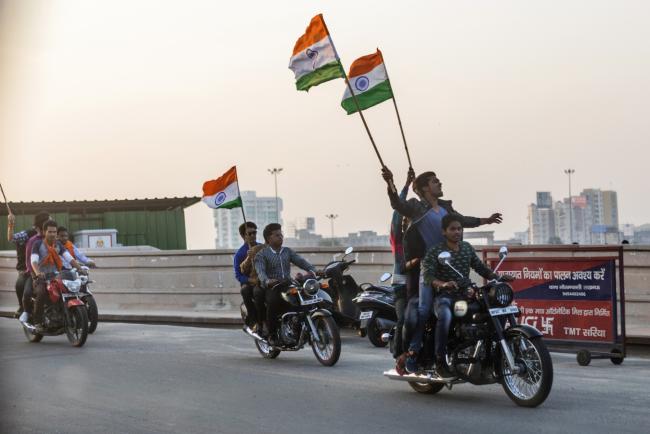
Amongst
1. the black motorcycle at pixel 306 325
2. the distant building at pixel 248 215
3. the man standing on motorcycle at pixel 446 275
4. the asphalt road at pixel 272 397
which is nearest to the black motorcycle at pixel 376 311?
the asphalt road at pixel 272 397

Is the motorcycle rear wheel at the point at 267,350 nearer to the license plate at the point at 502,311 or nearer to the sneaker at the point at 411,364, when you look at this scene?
the sneaker at the point at 411,364

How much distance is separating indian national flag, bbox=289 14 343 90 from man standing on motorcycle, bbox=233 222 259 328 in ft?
6.74

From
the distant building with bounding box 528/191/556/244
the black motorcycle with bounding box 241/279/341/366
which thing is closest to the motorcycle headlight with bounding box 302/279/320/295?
the black motorcycle with bounding box 241/279/341/366

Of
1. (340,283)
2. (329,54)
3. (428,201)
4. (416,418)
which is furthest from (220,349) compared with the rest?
(416,418)

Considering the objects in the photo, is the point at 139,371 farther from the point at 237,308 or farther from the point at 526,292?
the point at 237,308

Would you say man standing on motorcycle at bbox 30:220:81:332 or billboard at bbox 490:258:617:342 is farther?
man standing on motorcycle at bbox 30:220:81:332

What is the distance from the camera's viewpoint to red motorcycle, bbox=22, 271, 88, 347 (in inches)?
624

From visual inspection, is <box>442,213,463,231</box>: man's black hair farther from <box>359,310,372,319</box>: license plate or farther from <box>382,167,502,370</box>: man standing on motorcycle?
<box>359,310,372,319</box>: license plate

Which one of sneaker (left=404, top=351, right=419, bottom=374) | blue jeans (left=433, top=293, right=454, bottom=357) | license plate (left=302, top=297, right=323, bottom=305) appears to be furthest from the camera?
license plate (left=302, top=297, right=323, bottom=305)

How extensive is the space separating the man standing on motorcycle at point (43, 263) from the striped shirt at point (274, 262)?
4025 millimetres

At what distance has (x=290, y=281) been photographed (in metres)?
13.7

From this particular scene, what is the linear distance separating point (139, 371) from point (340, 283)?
4081 millimetres

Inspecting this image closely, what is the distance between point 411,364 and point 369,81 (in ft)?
19.2

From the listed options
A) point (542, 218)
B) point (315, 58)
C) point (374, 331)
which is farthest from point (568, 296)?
point (542, 218)
